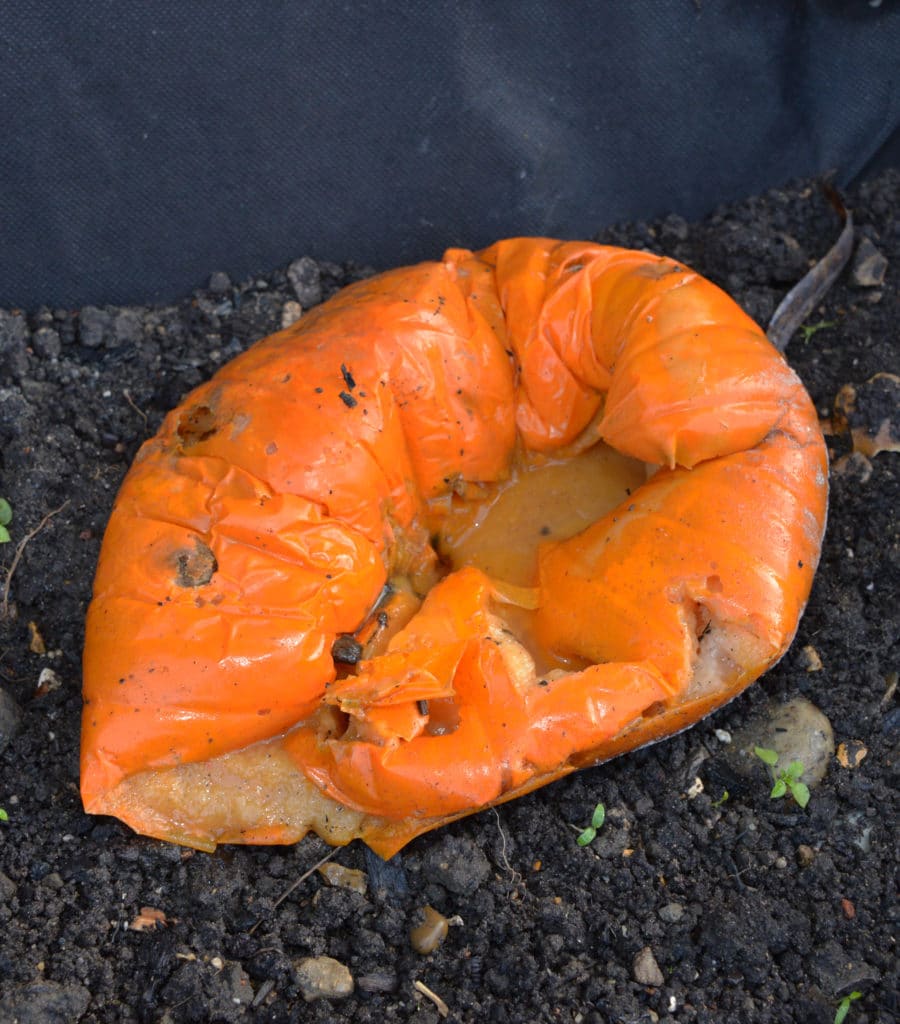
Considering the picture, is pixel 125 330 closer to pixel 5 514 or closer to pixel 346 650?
pixel 5 514

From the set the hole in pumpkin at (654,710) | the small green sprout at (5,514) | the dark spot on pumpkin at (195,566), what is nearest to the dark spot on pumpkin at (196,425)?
the dark spot on pumpkin at (195,566)

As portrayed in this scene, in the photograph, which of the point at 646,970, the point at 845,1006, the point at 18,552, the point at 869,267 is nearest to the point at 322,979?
the point at 646,970

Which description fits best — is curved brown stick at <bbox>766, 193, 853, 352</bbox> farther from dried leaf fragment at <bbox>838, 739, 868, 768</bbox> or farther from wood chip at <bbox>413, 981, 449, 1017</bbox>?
wood chip at <bbox>413, 981, 449, 1017</bbox>

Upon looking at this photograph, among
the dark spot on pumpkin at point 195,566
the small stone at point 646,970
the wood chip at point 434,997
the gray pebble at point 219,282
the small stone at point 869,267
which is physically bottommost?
the wood chip at point 434,997

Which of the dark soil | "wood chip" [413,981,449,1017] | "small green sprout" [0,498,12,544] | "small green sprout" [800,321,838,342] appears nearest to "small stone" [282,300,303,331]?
the dark soil

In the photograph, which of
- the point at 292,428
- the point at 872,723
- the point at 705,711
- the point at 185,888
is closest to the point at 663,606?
the point at 705,711

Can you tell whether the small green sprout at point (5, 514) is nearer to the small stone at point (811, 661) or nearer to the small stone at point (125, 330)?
the small stone at point (125, 330)

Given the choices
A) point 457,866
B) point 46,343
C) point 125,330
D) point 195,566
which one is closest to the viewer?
point 195,566
